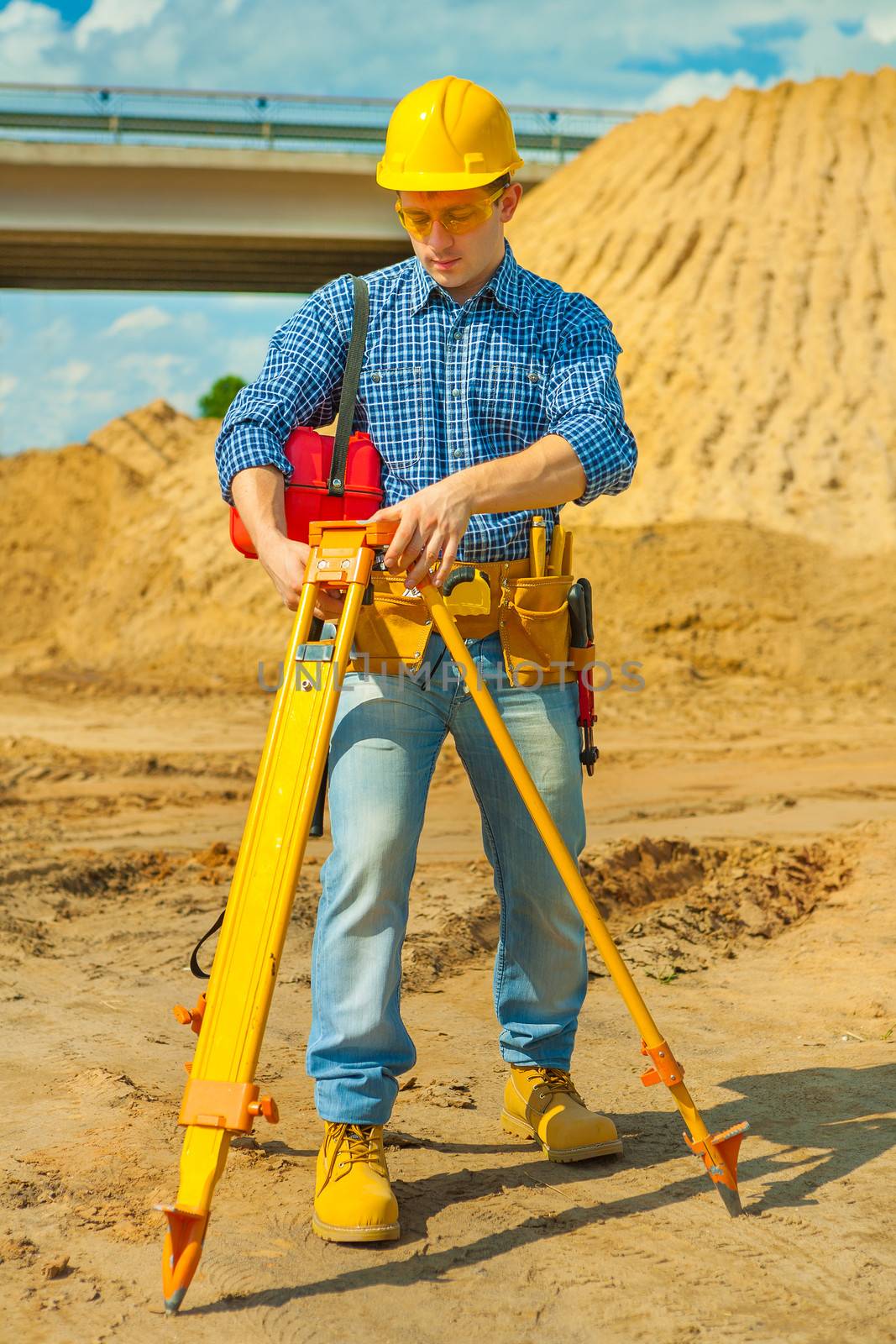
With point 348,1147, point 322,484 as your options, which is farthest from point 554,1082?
point 322,484

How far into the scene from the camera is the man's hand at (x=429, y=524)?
8.59 ft

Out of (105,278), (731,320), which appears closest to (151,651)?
(731,320)

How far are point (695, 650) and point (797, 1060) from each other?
10783mm

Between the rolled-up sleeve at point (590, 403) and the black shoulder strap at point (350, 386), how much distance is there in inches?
18.1

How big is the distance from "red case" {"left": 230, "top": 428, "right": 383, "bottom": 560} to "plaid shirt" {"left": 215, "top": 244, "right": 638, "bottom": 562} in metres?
0.04

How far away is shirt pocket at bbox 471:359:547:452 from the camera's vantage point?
2984mm

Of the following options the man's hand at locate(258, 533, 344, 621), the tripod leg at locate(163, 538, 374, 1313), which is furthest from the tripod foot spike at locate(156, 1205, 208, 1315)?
the man's hand at locate(258, 533, 344, 621)

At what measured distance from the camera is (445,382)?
3.00 metres

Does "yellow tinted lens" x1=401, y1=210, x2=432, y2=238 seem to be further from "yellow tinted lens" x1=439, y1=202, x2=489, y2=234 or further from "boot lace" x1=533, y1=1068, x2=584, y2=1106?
"boot lace" x1=533, y1=1068, x2=584, y2=1106

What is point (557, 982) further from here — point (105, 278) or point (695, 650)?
point (105, 278)

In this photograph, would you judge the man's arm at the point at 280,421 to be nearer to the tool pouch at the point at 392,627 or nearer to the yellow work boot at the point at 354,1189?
the tool pouch at the point at 392,627

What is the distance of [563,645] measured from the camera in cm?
311

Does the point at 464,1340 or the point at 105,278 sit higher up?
the point at 105,278

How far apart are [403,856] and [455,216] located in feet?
4.80
